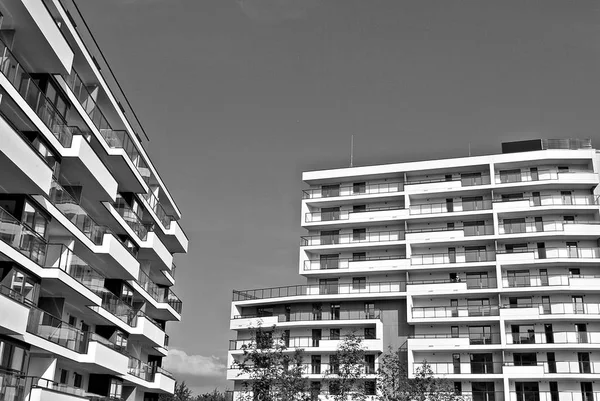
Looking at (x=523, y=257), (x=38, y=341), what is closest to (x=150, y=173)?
(x=38, y=341)

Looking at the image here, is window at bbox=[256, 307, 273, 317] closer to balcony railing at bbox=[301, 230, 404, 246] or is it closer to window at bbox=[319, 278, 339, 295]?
window at bbox=[319, 278, 339, 295]

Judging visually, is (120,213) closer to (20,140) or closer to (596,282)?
(20,140)

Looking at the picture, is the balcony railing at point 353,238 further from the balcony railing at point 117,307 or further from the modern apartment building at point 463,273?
the balcony railing at point 117,307

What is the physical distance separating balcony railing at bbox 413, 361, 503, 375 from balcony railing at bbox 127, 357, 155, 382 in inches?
1013

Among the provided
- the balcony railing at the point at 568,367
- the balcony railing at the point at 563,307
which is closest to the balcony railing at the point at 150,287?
the balcony railing at the point at 568,367

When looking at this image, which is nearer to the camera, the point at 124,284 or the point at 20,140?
the point at 20,140

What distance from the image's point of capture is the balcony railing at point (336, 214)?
74.8m

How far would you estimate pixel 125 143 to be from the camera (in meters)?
44.8

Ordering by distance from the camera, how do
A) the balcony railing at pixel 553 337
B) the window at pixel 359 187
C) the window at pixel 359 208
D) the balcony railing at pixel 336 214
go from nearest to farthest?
the balcony railing at pixel 553 337
the balcony railing at pixel 336 214
the window at pixel 359 208
the window at pixel 359 187

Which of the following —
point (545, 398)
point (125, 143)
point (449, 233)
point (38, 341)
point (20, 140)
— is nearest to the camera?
point (20, 140)

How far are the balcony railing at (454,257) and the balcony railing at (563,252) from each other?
1.37 meters

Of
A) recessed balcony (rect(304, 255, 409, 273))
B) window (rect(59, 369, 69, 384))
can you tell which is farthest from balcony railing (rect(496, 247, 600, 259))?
window (rect(59, 369, 69, 384))

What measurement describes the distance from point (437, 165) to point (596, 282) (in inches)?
747

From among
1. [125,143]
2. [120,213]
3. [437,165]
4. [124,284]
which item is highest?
[437,165]
